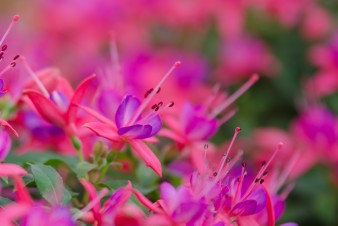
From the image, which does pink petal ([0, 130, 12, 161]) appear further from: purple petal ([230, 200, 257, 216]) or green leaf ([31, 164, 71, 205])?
purple petal ([230, 200, 257, 216])

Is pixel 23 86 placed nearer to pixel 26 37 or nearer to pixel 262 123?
pixel 262 123

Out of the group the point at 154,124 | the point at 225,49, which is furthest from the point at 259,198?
the point at 225,49

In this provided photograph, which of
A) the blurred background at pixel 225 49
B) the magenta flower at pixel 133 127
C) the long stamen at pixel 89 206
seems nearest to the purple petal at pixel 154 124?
the magenta flower at pixel 133 127

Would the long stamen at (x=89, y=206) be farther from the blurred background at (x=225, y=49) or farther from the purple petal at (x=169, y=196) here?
the blurred background at (x=225, y=49)

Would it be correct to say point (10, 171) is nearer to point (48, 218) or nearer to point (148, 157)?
point (48, 218)

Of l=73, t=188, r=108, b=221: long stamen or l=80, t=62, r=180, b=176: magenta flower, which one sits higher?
l=80, t=62, r=180, b=176: magenta flower

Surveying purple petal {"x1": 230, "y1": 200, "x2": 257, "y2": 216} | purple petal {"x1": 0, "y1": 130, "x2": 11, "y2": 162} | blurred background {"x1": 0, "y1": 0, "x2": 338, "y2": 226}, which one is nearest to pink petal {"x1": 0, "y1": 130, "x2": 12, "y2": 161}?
purple petal {"x1": 0, "y1": 130, "x2": 11, "y2": 162}

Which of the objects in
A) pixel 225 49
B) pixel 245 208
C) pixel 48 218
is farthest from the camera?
pixel 225 49
